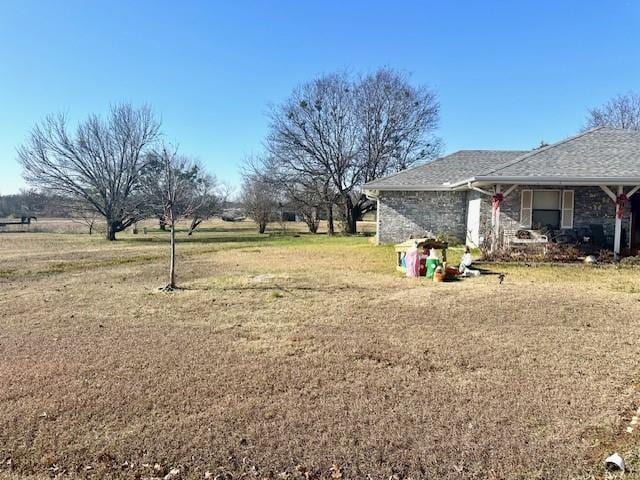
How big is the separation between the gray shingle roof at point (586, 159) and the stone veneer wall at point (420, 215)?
185 inches

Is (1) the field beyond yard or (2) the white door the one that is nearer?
(1) the field beyond yard

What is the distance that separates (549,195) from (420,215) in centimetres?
563

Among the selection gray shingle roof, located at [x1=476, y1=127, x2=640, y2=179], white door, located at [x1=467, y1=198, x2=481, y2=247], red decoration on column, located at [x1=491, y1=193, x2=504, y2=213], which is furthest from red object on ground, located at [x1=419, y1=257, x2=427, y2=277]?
white door, located at [x1=467, y1=198, x2=481, y2=247]

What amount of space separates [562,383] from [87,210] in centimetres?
2787

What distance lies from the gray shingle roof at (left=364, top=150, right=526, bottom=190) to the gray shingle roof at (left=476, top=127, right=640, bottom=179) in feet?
10.5

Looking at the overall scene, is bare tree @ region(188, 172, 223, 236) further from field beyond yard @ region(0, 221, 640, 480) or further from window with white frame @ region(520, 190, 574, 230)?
field beyond yard @ region(0, 221, 640, 480)

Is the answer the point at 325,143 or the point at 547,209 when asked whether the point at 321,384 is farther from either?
the point at 325,143

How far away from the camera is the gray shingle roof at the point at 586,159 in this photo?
10945mm

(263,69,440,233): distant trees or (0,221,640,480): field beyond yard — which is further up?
(263,69,440,233): distant trees

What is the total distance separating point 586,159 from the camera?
11.9m

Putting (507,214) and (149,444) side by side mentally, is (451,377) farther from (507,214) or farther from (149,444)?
(507,214)

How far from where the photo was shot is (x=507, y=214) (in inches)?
519

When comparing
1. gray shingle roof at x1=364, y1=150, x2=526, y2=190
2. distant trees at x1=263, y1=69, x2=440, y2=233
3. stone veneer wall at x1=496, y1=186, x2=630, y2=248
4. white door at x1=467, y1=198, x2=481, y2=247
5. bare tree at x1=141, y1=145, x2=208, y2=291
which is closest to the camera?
bare tree at x1=141, y1=145, x2=208, y2=291

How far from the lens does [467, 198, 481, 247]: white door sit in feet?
48.6
